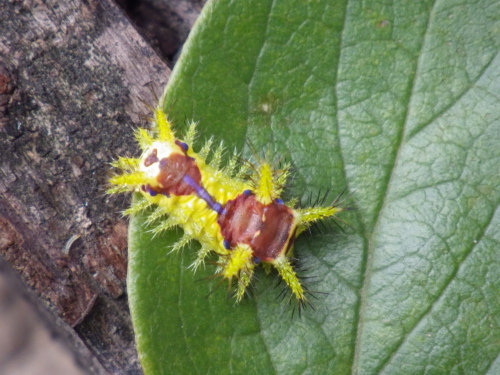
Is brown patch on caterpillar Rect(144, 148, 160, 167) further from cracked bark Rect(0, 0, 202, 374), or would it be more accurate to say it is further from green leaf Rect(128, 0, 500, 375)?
green leaf Rect(128, 0, 500, 375)

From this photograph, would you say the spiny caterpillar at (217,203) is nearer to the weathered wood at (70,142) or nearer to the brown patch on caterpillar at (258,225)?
the brown patch on caterpillar at (258,225)

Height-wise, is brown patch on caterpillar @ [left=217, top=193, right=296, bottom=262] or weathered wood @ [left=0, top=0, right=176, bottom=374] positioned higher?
weathered wood @ [left=0, top=0, right=176, bottom=374]

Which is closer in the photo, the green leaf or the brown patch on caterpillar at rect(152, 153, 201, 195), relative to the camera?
the green leaf

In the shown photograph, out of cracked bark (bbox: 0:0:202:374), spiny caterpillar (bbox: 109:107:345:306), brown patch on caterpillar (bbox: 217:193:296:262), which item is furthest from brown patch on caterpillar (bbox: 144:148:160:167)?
brown patch on caterpillar (bbox: 217:193:296:262)

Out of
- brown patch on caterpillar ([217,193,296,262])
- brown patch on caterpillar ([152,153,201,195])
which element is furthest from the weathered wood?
brown patch on caterpillar ([217,193,296,262])

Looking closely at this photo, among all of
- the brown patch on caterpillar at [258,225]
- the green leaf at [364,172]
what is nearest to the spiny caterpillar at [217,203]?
the brown patch on caterpillar at [258,225]

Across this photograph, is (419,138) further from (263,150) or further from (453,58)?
(263,150)

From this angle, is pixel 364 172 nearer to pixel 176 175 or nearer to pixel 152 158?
pixel 176 175

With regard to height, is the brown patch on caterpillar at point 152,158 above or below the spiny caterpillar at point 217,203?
above
